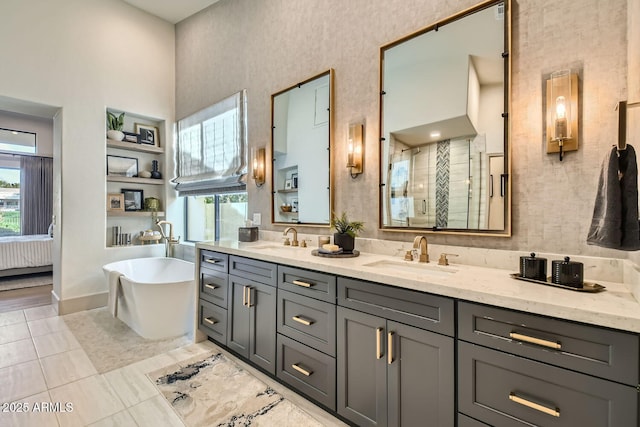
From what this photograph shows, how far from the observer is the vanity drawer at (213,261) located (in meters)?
2.53

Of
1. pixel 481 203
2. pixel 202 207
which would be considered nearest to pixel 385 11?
pixel 481 203

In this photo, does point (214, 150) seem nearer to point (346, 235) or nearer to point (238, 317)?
point (238, 317)

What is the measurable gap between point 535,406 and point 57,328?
4134mm

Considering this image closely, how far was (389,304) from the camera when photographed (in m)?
1.49

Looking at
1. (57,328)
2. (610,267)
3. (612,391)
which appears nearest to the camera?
(612,391)

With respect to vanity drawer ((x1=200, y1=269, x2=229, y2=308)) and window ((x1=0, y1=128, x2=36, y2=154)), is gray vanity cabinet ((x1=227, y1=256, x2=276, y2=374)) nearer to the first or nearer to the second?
vanity drawer ((x1=200, y1=269, x2=229, y2=308))

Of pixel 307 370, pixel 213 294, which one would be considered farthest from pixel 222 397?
pixel 213 294

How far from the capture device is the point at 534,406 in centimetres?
108

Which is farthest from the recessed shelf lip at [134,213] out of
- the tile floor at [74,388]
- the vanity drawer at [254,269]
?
the vanity drawer at [254,269]

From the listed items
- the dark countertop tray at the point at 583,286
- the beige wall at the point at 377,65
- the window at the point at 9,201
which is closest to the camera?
the dark countertop tray at the point at 583,286

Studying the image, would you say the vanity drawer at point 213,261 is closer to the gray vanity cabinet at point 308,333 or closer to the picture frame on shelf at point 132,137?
the gray vanity cabinet at point 308,333

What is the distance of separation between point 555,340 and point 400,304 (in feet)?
1.93

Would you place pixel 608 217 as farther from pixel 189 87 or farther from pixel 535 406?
pixel 189 87

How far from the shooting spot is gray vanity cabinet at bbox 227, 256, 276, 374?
2.12m
